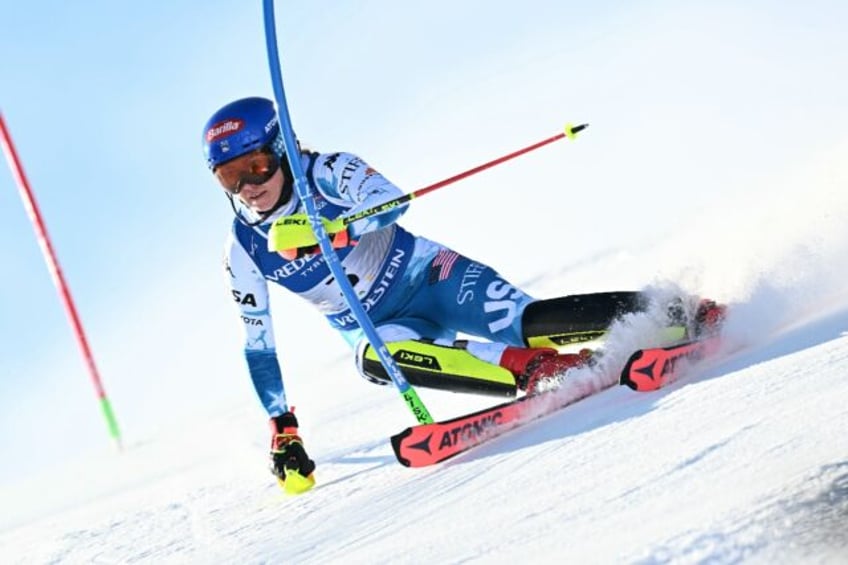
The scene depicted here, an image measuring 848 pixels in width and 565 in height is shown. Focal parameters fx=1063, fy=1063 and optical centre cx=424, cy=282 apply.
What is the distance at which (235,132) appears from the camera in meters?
4.86

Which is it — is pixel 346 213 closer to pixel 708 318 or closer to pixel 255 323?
pixel 255 323

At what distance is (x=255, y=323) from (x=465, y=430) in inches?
58.7

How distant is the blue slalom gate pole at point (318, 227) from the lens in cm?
439

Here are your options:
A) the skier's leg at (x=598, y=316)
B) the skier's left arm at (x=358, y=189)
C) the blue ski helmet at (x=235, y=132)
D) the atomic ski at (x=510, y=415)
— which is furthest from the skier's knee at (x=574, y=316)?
the blue ski helmet at (x=235, y=132)

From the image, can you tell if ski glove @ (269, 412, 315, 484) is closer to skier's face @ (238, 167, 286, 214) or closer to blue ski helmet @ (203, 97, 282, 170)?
skier's face @ (238, 167, 286, 214)

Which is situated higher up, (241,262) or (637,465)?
(241,262)

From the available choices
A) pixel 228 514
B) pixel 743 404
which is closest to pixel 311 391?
pixel 228 514

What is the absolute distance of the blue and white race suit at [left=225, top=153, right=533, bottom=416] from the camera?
498 centimetres

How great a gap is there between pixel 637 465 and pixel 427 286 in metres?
2.58

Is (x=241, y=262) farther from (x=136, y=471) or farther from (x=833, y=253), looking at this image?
(x=136, y=471)

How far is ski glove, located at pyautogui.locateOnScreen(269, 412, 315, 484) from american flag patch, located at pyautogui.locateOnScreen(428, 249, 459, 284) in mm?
1017

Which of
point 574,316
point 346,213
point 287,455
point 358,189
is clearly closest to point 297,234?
point 346,213

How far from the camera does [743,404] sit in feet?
10.0

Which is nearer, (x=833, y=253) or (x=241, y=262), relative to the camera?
(x=833, y=253)
